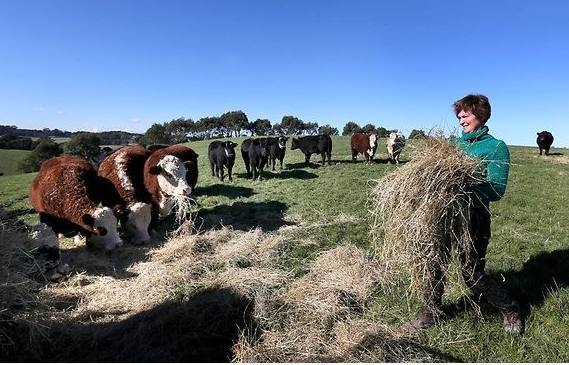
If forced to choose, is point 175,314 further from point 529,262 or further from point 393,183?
point 529,262

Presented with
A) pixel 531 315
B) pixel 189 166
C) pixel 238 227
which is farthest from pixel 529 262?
pixel 189 166

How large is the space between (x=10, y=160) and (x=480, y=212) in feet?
192

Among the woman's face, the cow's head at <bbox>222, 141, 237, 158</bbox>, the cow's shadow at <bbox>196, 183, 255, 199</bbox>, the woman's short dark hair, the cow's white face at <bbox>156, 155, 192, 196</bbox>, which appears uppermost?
Answer: the woman's short dark hair

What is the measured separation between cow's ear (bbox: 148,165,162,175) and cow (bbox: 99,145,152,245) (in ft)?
1.72

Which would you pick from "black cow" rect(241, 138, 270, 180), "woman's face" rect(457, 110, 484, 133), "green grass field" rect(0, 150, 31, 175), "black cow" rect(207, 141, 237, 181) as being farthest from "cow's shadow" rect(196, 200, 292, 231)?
"green grass field" rect(0, 150, 31, 175)

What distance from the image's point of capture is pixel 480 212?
4191 millimetres

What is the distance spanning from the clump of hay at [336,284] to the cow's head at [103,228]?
3.99 metres

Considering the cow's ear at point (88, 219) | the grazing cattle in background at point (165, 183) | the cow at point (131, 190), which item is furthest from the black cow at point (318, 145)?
the cow's ear at point (88, 219)

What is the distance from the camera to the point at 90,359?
407cm

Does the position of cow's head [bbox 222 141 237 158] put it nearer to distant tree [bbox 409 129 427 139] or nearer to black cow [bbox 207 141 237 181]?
black cow [bbox 207 141 237 181]

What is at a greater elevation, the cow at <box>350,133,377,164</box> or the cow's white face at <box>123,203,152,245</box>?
the cow at <box>350,133,377,164</box>

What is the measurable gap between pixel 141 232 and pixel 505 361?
23.1ft

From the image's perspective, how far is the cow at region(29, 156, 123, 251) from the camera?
7.89 metres

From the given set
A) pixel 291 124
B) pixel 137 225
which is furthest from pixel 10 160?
pixel 291 124
